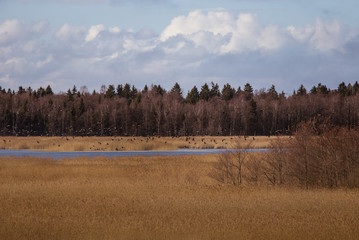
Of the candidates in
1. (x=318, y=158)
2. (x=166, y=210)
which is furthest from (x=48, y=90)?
(x=166, y=210)

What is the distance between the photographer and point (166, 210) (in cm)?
1708

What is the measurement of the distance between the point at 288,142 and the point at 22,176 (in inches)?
653

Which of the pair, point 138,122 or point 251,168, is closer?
point 251,168

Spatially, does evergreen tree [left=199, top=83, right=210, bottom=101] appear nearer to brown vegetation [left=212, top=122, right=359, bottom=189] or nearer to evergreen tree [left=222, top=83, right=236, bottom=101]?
evergreen tree [left=222, top=83, right=236, bottom=101]

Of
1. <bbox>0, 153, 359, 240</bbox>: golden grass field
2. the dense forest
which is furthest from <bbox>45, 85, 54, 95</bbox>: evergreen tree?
<bbox>0, 153, 359, 240</bbox>: golden grass field

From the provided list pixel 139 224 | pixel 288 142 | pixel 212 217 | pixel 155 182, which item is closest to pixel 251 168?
pixel 288 142

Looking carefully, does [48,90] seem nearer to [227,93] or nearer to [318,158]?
[227,93]

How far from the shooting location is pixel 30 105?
115 m

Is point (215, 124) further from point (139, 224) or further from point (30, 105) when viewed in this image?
point (139, 224)

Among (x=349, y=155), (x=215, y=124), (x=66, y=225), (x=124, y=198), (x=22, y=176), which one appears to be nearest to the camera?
(x=66, y=225)

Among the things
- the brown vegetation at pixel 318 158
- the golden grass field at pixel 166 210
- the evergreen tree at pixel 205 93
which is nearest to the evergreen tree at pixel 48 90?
the evergreen tree at pixel 205 93

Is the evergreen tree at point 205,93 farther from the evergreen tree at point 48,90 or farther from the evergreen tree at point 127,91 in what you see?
the evergreen tree at point 48,90

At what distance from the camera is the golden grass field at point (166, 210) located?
13562 millimetres

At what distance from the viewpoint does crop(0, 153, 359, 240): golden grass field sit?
534 inches
